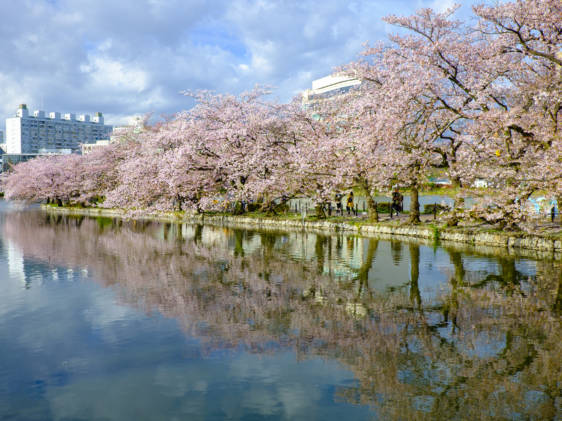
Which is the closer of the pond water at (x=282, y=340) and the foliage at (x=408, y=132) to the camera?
the pond water at (x=282, y=340)

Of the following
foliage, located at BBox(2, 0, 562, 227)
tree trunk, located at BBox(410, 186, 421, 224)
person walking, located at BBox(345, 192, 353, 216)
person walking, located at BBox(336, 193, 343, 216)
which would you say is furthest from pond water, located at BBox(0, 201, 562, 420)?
person walking, located at BBox(345, 192, 353, 216)

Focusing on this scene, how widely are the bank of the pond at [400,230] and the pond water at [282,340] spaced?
3.23 meters

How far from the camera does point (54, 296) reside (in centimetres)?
1159

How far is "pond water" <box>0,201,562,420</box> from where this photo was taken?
230 inches

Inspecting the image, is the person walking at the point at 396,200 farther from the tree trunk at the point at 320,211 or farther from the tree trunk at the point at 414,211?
the tree trunk at the point at 320,211

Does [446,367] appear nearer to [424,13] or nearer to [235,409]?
[235,409]

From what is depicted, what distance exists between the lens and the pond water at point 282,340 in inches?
230

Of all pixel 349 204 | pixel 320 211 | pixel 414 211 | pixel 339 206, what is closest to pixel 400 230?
pixel 414 211

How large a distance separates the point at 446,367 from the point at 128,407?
172 inches

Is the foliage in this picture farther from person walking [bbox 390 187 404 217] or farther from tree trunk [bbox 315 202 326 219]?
person walking [bbox 390 187 404 217]

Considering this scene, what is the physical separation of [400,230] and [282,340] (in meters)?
17.8

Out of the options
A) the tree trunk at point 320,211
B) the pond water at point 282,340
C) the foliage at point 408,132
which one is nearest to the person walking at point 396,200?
the foliage at point 408,132

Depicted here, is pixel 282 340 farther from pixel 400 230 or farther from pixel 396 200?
pixel 396 200

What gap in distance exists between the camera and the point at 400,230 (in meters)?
24.8
